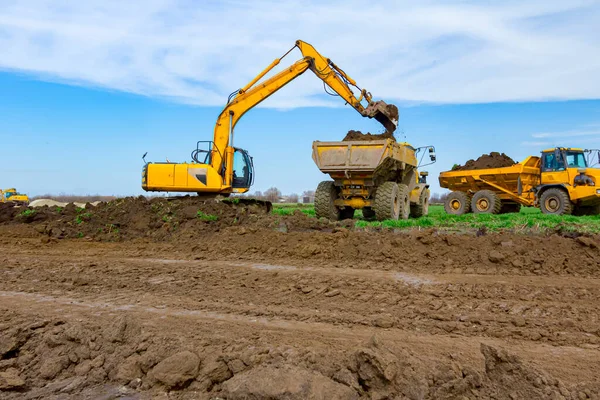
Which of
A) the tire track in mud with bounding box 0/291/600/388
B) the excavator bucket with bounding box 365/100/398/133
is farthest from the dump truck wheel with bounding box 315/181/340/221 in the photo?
the tire track in mud with bounding box 0/291/600/388

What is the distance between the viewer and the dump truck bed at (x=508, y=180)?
19.6 meters

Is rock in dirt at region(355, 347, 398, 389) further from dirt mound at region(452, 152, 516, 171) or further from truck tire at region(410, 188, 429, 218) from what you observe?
dirt mound at region(452, 152, 516, 171)

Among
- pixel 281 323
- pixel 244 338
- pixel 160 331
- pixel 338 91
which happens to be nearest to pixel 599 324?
pixel 281 323

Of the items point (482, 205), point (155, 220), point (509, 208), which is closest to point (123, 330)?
point (155, 220)

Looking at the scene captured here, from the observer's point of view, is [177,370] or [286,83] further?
[286,83]

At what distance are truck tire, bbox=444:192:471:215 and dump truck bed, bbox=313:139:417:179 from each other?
26.4ft

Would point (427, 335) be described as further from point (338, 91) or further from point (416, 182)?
point (416, 182)

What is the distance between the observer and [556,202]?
1781 cm

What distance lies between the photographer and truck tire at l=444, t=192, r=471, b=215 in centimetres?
2103

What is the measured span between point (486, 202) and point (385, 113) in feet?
25.7

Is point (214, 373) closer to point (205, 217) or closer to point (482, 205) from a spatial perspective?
point (205, 217)

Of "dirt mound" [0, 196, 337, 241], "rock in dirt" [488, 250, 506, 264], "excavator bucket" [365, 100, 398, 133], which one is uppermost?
"excavator bucket" [365, 100, 398, 133]

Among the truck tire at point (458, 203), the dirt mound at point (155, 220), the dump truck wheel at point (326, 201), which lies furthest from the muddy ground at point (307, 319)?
the truck tire at point (458, 203)

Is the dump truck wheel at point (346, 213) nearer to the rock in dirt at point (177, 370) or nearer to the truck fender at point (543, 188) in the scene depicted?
the truck fender at point (543, 188)
